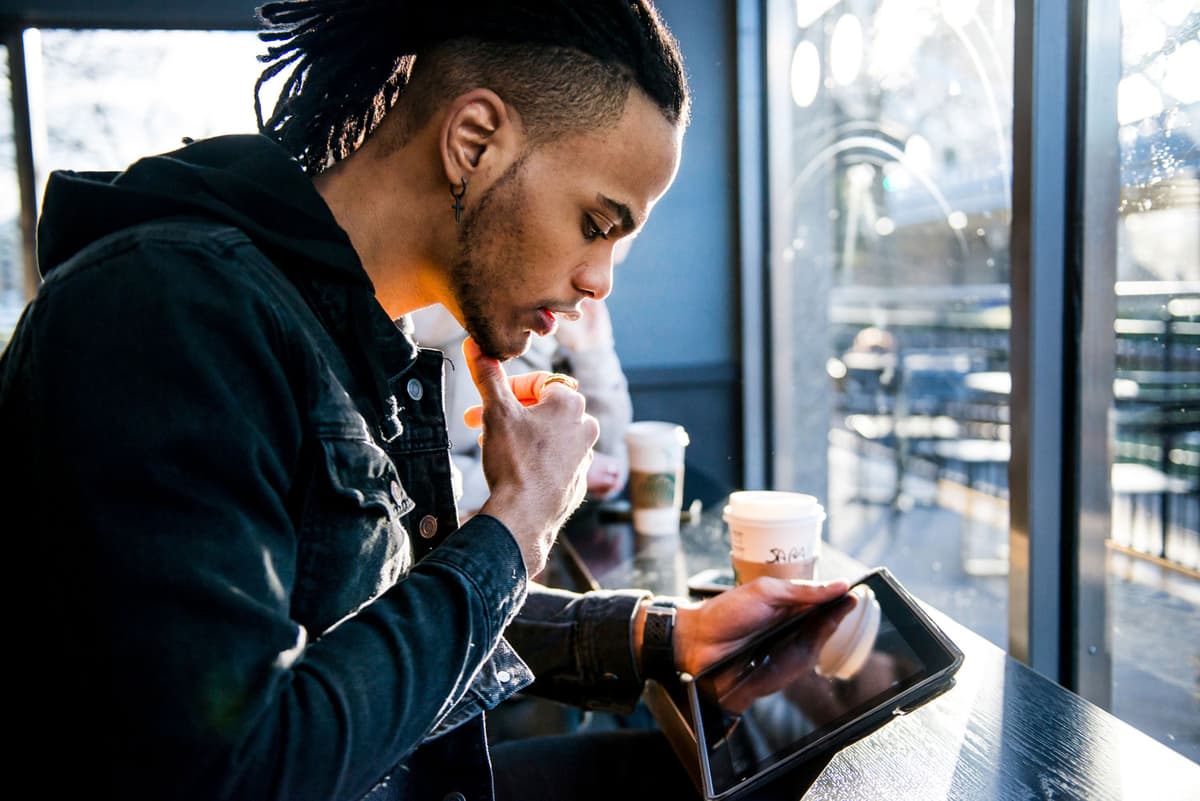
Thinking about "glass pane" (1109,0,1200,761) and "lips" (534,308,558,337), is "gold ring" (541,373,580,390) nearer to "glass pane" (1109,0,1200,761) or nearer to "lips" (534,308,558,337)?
"lips" (534,308,558,337)

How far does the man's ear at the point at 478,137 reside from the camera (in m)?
0.88

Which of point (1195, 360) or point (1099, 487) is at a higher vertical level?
point (1195, 360)

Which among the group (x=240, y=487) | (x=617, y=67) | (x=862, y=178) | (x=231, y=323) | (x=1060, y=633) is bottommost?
(x=1060, y=633)

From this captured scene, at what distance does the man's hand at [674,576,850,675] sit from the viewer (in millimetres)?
1125

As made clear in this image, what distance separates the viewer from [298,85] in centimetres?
101

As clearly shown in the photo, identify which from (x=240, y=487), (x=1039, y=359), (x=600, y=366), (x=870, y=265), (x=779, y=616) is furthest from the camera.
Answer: (x=870, y=265)

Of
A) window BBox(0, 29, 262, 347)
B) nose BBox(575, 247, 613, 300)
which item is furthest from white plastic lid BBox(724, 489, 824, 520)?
window BBox(0, 29, 262, 347)

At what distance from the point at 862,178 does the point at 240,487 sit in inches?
91.9

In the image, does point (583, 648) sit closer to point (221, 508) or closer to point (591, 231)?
point (591, 231)

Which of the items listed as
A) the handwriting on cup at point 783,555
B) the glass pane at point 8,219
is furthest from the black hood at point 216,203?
the glass pane at point 8,219

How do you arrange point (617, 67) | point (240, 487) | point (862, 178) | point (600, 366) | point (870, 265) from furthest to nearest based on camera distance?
point (870, 265) → point (862, 178) → point (600, 366) → point (617, 67) → point (240, 487)

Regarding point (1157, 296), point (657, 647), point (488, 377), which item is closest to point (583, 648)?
point (657, 647)

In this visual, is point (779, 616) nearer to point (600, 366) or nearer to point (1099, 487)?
A: point (1099, 487)

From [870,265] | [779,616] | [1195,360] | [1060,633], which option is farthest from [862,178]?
[779,616]
